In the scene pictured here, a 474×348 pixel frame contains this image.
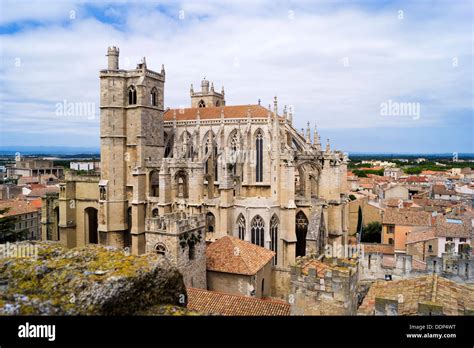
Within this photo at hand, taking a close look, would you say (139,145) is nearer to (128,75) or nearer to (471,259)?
(128,75)

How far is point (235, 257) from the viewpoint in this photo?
20.6 metres

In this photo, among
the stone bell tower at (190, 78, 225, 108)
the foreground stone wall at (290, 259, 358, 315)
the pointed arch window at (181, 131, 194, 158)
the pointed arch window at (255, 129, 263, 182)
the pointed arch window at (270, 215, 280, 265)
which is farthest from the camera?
the stone bell tower at (190, 78, 225, 108)

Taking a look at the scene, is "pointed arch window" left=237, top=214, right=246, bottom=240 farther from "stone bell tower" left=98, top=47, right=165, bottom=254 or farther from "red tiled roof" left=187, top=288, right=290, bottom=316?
"red tiled roof" left=187, top=288, right=290, bottom=316

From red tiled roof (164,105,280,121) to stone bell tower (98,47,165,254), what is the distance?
21.3 ft

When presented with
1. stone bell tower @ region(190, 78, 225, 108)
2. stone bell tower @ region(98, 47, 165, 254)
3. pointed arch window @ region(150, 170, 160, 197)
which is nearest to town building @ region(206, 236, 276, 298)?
stone bell tower @ region(98, 47, 165, 254)

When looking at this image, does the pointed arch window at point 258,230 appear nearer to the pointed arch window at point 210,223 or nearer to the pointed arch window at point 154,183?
the pointed arch window at point 210,223

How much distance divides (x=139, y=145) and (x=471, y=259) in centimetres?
2985

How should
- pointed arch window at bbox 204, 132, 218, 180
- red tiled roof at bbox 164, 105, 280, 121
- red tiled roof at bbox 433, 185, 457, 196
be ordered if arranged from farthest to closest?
red tiled roof at bbox 433, 185, 457, 196 → red tiled roof at bbox 164, 105, 280, 121 → pointed arch window at bbox 204, 132, 218, 180

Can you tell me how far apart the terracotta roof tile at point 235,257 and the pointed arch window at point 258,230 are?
20.9 feet

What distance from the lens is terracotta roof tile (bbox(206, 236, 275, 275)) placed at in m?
20.0

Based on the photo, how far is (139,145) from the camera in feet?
121

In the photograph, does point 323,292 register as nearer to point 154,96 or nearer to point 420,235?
point 420,235

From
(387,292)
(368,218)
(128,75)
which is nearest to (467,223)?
(368,218)
